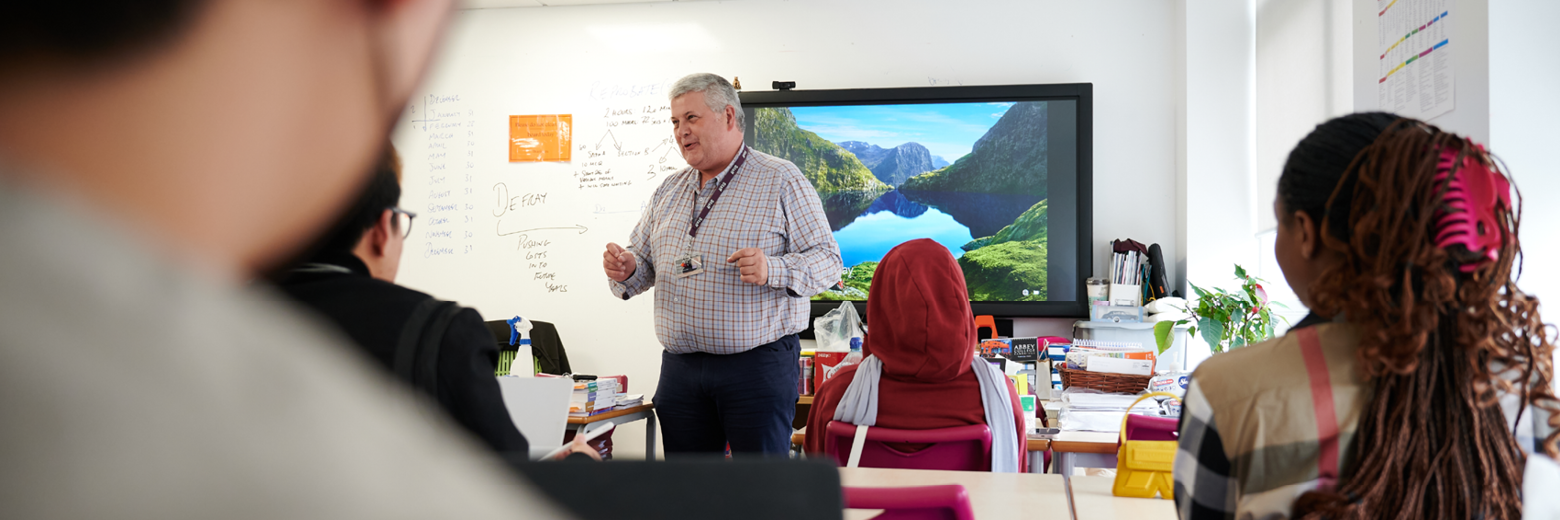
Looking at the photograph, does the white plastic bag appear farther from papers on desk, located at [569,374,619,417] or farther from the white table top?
the white table top

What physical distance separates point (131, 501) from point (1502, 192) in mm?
947

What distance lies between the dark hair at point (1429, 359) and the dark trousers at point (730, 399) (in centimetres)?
130

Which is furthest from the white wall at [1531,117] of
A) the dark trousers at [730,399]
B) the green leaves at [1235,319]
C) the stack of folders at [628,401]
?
the stack of folders at [628,401]

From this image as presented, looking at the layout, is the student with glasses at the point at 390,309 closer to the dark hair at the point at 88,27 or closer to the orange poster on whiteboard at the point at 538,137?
the dark hair at the point at 88,27

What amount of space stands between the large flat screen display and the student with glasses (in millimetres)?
3448

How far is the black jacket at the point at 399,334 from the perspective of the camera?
105mm

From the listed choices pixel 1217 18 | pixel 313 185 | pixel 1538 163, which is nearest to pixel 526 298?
pixel 1217 18

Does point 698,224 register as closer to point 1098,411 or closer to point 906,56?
point 1098,411

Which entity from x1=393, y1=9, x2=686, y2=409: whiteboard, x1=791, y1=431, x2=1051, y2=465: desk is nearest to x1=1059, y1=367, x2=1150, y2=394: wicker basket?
x1=791, y1=431, x2=1051, y2=465: desk

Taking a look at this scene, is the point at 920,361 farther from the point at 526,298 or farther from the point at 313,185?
the point at 526,298

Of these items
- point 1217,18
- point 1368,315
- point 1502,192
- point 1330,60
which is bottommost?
point 1368,315

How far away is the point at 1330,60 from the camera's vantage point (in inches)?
107

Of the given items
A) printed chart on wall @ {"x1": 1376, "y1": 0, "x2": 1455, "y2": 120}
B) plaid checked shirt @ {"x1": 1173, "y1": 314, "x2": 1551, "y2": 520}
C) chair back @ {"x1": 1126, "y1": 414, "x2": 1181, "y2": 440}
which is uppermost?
printed chart on wall @ {"x1": 1376, "y1": 0, "x2": 1455, "y2": 120}

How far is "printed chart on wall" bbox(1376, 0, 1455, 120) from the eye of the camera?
1842mm
